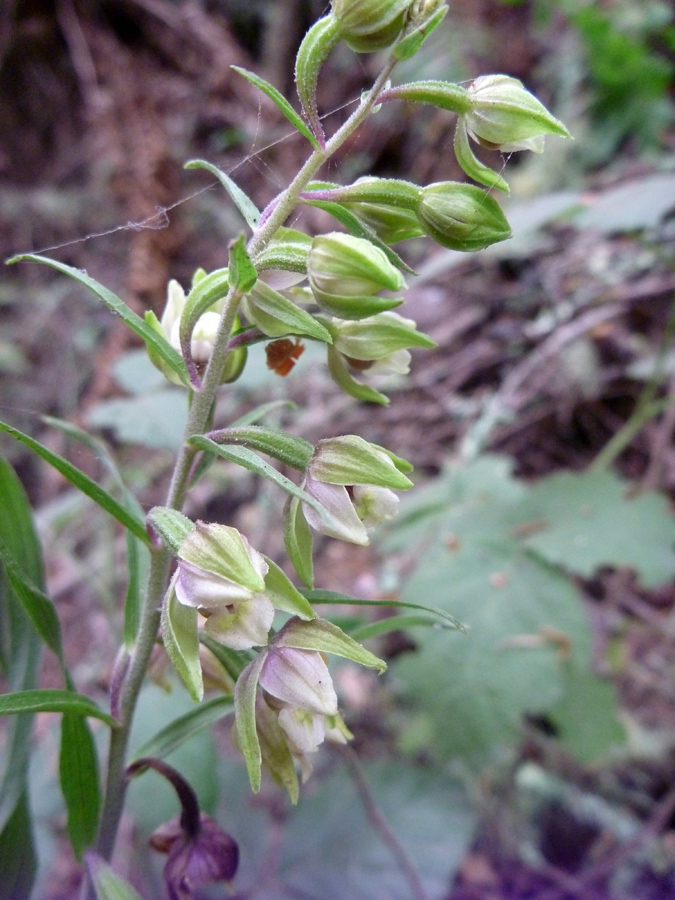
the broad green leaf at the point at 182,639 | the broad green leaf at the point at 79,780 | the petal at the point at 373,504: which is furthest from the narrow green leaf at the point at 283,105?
the broad green leaf at the point at 79,780

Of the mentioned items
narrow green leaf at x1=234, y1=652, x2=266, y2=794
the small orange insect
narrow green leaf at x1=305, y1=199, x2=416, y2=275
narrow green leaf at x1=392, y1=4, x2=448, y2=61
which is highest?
narrow green leaf at x1=392, y1=4, x2=448, y2=61

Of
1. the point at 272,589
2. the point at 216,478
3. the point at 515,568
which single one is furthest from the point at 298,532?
the point at 216,478

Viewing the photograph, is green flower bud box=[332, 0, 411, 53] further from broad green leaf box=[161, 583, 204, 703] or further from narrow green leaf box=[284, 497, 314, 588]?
broad green leaf box=[161, 583, 204, 703]

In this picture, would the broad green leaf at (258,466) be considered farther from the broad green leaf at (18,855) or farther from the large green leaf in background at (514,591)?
the large green leaf in background at (514,591)

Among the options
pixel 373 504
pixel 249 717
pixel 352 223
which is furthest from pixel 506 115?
pixel 249 717

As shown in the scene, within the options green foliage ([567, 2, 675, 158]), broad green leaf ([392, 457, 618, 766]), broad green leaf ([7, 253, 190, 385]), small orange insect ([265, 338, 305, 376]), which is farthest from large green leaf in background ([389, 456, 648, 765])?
green foliage ([567, 2, 675, 158])

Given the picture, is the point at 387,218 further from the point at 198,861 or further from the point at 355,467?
the point at 198,861

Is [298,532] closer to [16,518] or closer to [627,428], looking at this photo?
[16,518]
